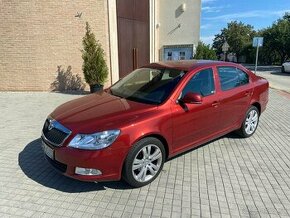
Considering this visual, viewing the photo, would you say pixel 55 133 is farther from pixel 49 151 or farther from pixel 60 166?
pixel 60 166

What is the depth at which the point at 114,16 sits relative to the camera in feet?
37.9

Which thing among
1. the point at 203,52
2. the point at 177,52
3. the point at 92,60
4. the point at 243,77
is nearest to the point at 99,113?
the point at 243,77

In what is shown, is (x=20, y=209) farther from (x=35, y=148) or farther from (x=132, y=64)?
(x=132, y=64)

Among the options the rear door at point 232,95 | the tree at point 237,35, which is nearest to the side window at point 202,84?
the rear door at point 232,95

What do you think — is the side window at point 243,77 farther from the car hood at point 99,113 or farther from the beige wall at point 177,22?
the beige wall at point 177,22

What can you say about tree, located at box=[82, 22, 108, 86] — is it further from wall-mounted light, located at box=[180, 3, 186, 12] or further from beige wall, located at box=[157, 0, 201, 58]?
wall-mounted light, located at box=[180, 3, 186, 12]

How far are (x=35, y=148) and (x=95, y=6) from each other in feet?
24.8

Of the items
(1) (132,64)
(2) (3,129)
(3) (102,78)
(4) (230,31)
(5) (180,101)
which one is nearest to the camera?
(5) (180,101)

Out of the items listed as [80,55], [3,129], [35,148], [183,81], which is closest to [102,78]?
[80,55]

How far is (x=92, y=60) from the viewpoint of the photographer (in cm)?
1025

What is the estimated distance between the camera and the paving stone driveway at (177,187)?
10.5ft

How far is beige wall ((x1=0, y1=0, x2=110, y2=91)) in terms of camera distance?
10.5 meters

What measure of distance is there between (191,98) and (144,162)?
3.66 ft

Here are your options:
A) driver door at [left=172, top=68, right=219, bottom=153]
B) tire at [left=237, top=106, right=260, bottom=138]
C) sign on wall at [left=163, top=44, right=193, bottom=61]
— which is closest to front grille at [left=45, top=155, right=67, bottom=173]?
driver door at [left=172, top=68, right=219, bottom=153]
